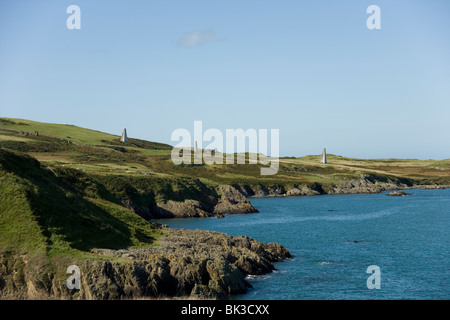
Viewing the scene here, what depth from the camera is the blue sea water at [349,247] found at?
44.3 metres

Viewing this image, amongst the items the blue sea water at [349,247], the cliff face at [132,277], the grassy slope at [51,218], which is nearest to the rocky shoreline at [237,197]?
the blue sea water at [349,247]

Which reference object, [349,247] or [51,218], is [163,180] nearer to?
[349,247]

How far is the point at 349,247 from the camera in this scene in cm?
6688

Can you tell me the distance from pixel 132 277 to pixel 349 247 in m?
37.4

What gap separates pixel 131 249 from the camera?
152 feet

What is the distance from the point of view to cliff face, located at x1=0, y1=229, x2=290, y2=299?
3741 cm

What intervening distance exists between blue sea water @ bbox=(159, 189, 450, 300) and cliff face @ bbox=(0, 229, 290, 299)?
3.19m

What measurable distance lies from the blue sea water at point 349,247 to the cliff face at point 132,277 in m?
3.19

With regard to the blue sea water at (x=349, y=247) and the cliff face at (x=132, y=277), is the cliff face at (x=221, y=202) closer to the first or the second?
the blue sea water at (x=349, y=247)

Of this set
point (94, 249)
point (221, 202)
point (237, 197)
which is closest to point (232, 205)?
point (221, 202)

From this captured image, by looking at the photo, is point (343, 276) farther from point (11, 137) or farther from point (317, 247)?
point (11, 137)

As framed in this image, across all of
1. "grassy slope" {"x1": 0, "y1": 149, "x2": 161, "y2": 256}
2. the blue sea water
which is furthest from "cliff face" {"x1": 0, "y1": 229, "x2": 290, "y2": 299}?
the blue sea water

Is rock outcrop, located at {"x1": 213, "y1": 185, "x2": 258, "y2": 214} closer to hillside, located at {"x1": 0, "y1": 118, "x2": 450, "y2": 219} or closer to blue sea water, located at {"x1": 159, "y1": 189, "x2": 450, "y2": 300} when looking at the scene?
hillside, located at {"x1": 0, "y1": 118, "x2": 450, "y2": 219}
